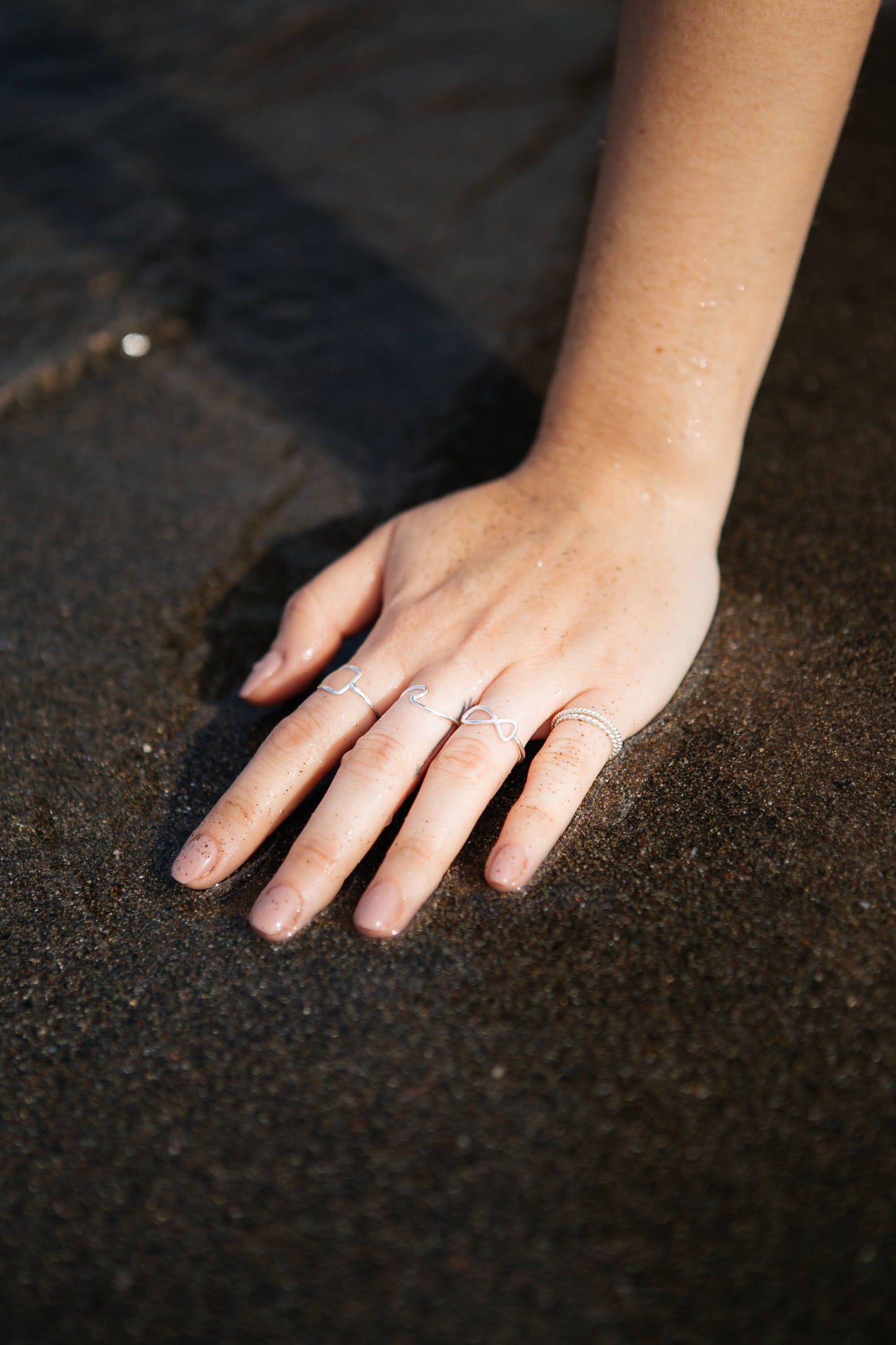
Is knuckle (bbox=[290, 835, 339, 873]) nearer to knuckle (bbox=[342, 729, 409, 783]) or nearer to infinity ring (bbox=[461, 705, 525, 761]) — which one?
knuckle (bbox=[342, 729, 409, 783])

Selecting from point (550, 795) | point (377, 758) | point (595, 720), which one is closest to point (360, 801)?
point (377, 758)

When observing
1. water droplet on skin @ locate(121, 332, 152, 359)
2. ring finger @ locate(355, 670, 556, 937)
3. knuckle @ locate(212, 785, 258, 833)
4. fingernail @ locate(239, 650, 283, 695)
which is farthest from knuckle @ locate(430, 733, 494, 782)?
water droplet on skin @ locate(121, 332, 152, 359)

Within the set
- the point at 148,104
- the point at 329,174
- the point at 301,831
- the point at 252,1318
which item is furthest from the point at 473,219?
the point at 252,1318

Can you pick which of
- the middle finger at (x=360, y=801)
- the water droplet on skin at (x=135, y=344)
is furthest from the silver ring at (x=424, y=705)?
the water droplet on skin at (x=135, y=344)

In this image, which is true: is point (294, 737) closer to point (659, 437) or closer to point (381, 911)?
point (381, 911)

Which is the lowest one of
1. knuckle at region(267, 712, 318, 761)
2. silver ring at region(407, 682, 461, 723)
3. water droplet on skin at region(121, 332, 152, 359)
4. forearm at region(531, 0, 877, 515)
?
knuckle at region(267, 712, 318, 761)

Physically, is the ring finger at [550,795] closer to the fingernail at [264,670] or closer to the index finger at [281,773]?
the index finger at [281,773]

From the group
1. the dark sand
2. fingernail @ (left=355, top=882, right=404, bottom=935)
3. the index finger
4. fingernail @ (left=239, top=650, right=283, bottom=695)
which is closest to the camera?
the dark sand
